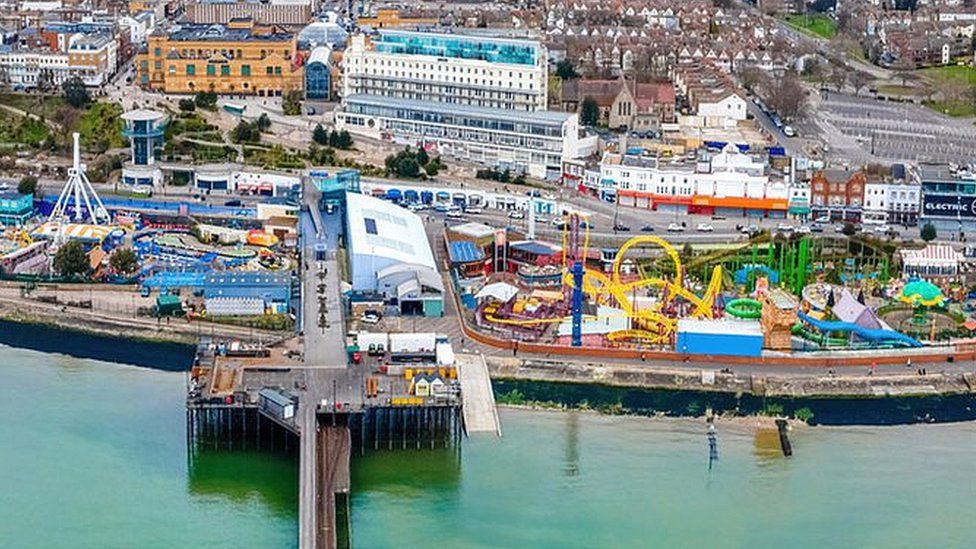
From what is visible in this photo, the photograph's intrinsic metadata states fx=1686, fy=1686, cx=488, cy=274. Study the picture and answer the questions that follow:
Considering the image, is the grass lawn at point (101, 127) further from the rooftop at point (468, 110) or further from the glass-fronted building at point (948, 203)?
the glass-fronted building at point (948, 203)

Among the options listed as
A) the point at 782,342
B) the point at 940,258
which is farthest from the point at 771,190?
the point at 782,342

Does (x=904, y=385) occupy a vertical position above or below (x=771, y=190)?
below

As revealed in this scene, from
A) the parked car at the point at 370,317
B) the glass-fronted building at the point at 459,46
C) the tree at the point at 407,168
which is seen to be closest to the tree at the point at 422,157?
the tree at the point at 407,168

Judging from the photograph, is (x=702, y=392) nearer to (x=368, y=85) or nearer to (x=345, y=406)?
(x=345, y=406)

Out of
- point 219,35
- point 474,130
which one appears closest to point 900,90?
point 474,130

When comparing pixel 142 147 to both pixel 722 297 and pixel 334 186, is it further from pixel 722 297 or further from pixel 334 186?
pixel 722 297

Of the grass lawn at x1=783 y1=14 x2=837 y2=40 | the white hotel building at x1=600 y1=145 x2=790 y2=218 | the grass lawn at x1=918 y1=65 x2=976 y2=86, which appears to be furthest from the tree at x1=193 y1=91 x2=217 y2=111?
the grass lawn at x1=783 y1=14 x2=837 y2=40
